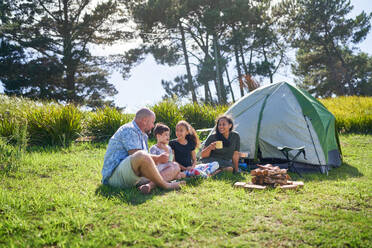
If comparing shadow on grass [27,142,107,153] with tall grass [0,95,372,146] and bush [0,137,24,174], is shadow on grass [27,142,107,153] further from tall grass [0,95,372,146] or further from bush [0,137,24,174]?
bush [0,137,24,174]

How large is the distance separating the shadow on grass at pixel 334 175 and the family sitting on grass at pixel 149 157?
1.20 m

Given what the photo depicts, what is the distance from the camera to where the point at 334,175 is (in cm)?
527

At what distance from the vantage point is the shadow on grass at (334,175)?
4.93m

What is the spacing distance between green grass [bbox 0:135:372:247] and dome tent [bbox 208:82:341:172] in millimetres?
1081

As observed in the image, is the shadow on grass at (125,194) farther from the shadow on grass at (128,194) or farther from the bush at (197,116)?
the bush at (197,116)

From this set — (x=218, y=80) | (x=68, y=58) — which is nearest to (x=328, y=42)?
(x=218, y=80)

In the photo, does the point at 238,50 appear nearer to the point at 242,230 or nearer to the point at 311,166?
the point at 311,166

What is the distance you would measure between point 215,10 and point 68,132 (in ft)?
45.7

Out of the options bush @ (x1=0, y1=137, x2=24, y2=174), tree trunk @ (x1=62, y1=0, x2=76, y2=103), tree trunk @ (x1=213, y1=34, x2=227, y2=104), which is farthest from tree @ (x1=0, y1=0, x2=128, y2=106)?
bush @ (x1=0, y1=137, x2=24, y2=174)

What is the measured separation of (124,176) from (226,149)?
224 cm

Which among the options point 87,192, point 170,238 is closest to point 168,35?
point 87,192

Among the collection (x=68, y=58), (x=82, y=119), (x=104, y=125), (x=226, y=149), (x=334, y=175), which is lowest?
(x=334, y=175)

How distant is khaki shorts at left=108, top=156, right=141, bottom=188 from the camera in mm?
3791

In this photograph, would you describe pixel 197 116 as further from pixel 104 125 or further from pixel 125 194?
pixel 125 194
